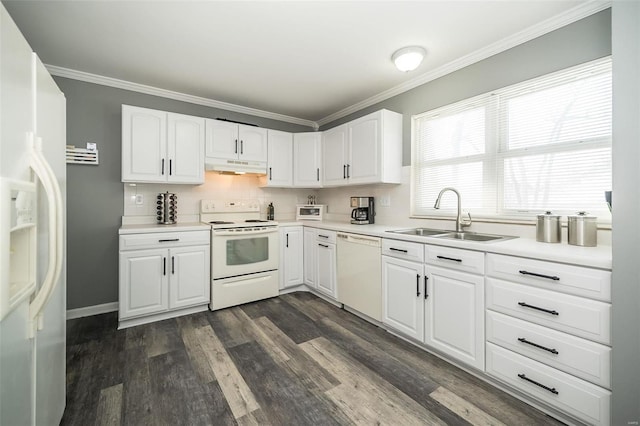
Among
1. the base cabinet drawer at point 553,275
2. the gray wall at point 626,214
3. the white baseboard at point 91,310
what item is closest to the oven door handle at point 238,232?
the white baseboard at point 91,310

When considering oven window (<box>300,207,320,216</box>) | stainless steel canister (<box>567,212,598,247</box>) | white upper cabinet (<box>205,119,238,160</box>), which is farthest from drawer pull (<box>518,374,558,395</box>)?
white upper cabinet (<box>205,119,238,160</box>)

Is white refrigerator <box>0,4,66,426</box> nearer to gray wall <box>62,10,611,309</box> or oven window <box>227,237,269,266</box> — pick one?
oven window <box>227,237,269,266</box>

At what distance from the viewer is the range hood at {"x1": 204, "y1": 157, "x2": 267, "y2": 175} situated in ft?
10.7

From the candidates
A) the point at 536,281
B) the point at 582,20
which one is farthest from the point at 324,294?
the point at 582,20

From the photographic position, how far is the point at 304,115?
4.17 meters

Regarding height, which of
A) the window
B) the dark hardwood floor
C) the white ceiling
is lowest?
the dark hardwood floor

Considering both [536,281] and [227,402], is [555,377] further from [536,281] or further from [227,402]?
[227,402]

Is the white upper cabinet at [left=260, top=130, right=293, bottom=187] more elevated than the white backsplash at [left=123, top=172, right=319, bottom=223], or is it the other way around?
the white upper cabinet at [left=260, top=130, right=293, bottom=187]

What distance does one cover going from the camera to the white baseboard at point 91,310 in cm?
281

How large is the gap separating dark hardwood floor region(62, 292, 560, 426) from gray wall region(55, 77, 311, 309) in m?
0.42

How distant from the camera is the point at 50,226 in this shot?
1027 millimetres

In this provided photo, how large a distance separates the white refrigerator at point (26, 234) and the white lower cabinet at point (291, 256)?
7.61 feet

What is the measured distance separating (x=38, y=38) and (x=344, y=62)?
8.26 ft

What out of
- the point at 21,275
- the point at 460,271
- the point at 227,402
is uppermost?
the point at 21,275
